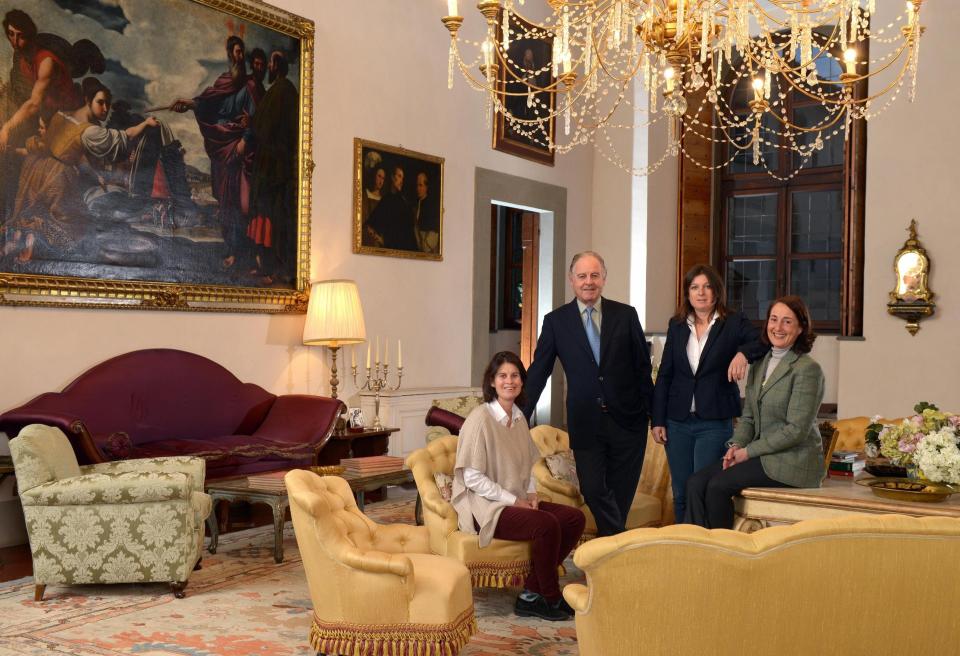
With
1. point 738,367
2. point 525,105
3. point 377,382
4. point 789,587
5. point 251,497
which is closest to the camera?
point 789,587

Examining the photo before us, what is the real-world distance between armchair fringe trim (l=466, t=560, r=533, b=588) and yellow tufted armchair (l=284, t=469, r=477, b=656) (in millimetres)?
606

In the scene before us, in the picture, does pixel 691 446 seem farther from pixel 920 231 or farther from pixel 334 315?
pixel 920 231

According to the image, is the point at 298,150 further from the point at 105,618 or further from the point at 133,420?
the point at 105,618

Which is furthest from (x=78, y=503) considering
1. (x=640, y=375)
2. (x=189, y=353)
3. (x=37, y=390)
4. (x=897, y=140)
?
(x=897, y=140)

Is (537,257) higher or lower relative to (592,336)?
higher

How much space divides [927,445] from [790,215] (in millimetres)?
8786

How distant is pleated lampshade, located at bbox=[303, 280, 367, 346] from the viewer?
819 cm

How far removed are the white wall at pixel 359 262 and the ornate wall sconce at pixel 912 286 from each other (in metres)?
3.83

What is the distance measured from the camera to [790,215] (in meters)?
12.6

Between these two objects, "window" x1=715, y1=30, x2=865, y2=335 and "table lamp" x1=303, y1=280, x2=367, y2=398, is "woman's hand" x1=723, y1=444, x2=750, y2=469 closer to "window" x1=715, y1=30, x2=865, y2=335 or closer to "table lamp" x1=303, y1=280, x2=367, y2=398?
"table lamp" x1=303, y1=280, x2=367, y2=398

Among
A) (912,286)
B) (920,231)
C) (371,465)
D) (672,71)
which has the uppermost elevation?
(672,71)

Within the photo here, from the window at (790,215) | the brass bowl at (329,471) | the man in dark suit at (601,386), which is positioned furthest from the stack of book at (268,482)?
the window at (790,215)

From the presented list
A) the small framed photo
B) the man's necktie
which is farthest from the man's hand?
the small framed photo

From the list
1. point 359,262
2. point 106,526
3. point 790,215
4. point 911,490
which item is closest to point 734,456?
point 911,490
